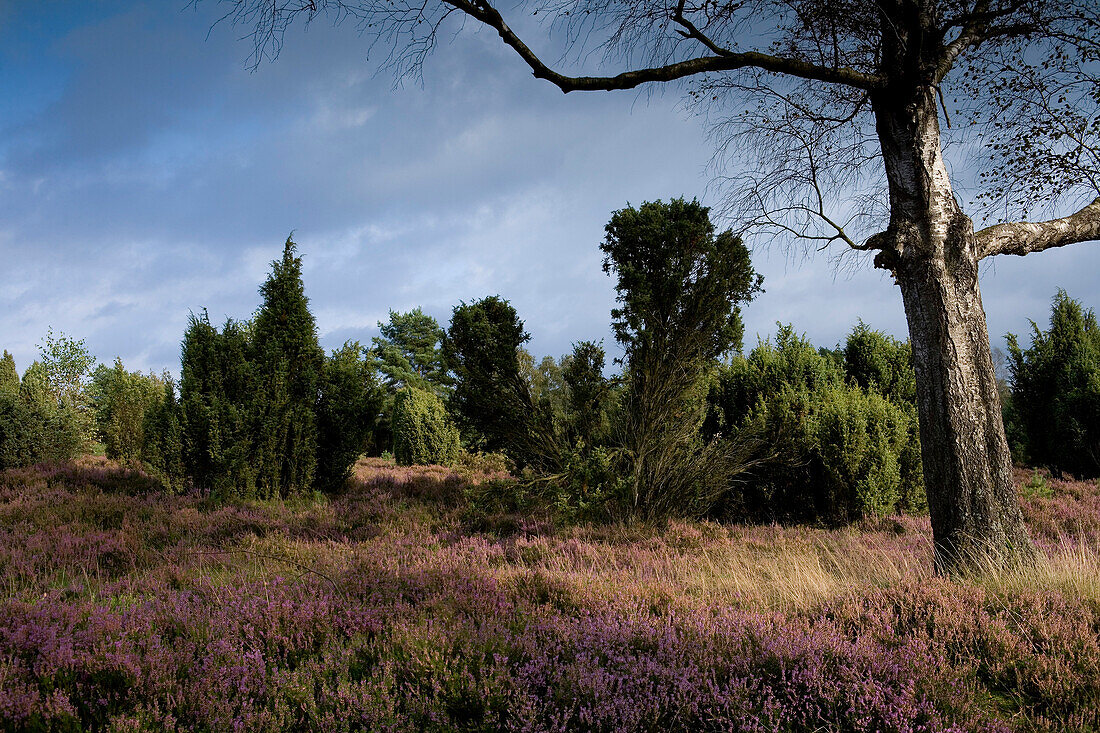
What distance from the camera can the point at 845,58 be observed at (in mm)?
6000

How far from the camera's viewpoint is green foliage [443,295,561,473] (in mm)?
7426

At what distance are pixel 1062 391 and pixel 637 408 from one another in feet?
36.1

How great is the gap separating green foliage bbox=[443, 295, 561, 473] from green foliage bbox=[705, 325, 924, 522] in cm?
317

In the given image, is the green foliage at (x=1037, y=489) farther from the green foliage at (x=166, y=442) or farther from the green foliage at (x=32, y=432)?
the green foliage at (x=32, y=432)

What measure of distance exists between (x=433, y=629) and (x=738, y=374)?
8.39 meters

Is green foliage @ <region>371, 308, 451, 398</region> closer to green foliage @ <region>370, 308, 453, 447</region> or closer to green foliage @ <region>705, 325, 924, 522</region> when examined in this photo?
green foliage @ <region>370, 308, 453, 447</region>

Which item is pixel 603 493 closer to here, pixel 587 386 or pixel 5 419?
pixel 587 386

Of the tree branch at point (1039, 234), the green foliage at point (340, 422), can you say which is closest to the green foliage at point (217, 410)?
the green foliage at point (340, 422)

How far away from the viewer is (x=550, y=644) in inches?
118

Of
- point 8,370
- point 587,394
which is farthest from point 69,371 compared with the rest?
point 587,394

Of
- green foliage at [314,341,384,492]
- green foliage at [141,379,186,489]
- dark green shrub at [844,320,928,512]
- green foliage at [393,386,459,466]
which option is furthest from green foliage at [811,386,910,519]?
green foliage at [393,386,459,466]

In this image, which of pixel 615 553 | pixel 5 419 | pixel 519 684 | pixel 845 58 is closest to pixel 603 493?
pixel 615 553

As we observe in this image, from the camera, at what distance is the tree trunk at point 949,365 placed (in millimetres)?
4379

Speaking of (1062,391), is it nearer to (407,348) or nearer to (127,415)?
(127,415)
